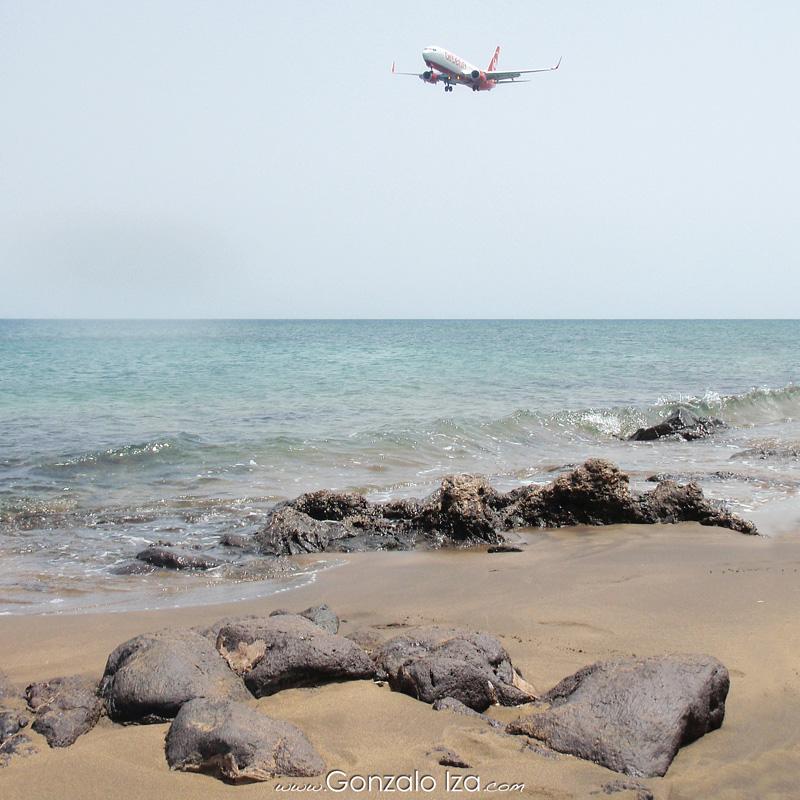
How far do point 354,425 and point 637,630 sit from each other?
11.3m

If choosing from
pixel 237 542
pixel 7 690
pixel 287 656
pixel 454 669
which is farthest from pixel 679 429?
pixel 7 690

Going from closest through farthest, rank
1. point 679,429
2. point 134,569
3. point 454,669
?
point 454,669 < point 134,569 < point 679,429

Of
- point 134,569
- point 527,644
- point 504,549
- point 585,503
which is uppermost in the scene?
point 585,503

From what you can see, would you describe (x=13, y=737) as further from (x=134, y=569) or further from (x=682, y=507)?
(x=682, y=507)

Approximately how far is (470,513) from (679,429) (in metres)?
8.87

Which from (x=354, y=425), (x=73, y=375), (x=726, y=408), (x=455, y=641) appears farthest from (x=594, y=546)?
(x=73, y=375)

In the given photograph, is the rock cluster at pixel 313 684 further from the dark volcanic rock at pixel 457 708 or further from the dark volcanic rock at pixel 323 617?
the dark volcanic rock at pixel 323 617

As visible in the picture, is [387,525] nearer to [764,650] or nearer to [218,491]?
[218,491]

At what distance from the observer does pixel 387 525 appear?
7.61 metres

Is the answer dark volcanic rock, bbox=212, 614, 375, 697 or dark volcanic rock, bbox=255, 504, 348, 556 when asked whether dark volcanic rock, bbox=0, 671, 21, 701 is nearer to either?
dark volcanic rock, bbox=212, 614, 375, 697

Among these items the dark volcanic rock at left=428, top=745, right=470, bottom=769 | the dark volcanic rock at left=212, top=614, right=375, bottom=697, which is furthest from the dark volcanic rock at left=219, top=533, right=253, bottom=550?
the dark volcanic rock at left=428, top=745, right=470, bottom=769

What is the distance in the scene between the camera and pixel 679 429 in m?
14.9

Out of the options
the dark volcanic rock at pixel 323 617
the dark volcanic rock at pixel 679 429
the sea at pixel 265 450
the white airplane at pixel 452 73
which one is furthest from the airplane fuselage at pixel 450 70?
the dark volcanic rock at pixel 323 617

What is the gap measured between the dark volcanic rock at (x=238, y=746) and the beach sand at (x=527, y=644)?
56 millimetres
